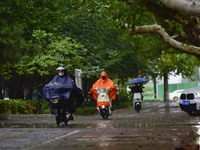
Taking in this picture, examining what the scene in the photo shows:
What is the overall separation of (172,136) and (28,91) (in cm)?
2835

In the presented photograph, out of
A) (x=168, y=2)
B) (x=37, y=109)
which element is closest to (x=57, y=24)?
(x=37, y=109)

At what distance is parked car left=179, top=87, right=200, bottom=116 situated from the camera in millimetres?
23562

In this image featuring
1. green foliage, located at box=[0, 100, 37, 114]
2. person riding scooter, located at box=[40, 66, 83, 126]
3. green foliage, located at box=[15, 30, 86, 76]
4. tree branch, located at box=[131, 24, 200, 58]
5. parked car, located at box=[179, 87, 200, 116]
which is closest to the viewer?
person riding scooter, located at box=[40, 66, 83, 126]

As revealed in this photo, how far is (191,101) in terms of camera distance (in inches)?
936

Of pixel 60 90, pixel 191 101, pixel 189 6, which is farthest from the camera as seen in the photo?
pixel 191 101

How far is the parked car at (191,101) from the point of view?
23.6 metres

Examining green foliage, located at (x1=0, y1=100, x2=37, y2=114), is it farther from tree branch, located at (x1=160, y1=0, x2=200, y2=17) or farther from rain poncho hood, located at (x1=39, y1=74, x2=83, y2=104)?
tree branch, located at (x1=160, y1=0, x2=200, y2=17)

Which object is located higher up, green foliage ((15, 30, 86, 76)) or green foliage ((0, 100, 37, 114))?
green foliage ((15, 30, 86, 76))

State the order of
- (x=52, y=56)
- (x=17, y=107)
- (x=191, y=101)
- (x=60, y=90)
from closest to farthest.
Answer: (x=60, y=90), (x=191, y=101), (x=17, y=107), (x=52, y=56)

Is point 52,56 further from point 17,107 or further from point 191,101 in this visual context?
point 191,101

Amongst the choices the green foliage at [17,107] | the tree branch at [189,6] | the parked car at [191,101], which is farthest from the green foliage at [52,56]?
the tree branch at [189,6]

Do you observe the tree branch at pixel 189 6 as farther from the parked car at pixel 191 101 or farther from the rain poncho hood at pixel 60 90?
the parked car at pixel 191 101

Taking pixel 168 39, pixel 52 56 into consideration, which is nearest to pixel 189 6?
pixel 168 39

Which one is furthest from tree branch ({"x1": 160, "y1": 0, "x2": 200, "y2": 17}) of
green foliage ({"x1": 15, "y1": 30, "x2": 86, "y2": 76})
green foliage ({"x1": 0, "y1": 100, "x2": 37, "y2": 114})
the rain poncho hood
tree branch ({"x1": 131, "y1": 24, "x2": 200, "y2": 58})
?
green foliage ({"x1": 15, "y1": 30, "x2": 86, "y2": 76})
